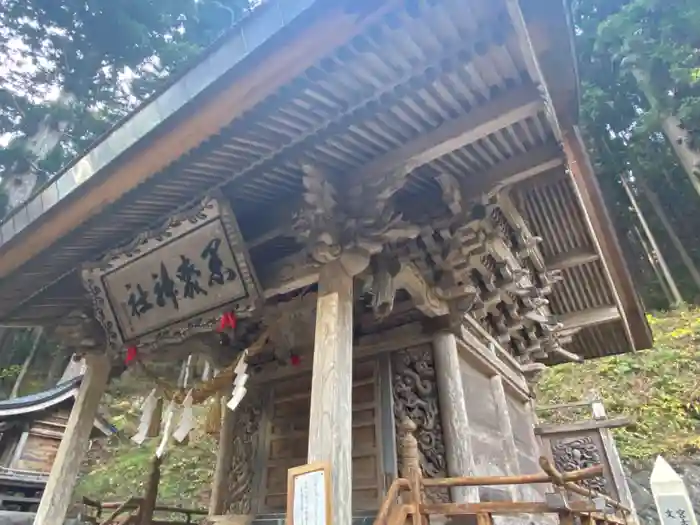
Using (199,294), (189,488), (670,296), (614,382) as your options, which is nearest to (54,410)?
(189,488)

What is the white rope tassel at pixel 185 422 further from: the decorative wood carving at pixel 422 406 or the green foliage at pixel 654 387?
the green foliage at pixel 654 387

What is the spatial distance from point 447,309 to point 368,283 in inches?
44.8

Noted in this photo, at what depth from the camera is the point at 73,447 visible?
4.83 meters

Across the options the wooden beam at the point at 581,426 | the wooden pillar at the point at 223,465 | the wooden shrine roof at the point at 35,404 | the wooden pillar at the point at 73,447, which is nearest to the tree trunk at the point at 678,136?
the wooden beam at the point at 581,426

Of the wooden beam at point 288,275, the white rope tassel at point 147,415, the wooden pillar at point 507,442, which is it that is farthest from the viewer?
the white rope tassel at point 147,415

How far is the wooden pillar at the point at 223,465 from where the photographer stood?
551 centimetres

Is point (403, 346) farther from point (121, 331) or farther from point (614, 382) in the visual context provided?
point (614, 382)

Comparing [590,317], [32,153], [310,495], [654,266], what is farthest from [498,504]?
[654,266]

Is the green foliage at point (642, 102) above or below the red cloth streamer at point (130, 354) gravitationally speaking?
above

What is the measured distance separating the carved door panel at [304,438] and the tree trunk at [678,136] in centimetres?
1317

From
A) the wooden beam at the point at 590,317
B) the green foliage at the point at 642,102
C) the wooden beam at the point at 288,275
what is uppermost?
the green foliage at the point at 642,102

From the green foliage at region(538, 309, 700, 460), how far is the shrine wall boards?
33.1 feet

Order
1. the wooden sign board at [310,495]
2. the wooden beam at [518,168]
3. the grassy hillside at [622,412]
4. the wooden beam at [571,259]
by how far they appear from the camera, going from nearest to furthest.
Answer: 1. the wooden sign board at [310,495]
2. the wooden beam at [518,168]
3. the wooden beam at [571,259]
4. the grassy hillside at [622,412]

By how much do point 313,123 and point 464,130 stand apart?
94 centimetres
